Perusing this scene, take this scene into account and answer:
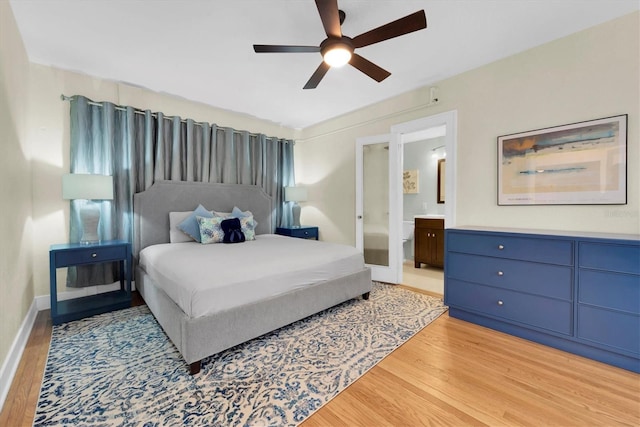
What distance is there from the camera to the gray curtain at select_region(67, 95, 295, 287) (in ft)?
9.64

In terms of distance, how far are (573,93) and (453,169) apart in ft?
3.79

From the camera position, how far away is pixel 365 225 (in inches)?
164

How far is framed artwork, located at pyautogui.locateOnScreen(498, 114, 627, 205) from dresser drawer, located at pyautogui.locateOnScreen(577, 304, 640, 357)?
0.92 m

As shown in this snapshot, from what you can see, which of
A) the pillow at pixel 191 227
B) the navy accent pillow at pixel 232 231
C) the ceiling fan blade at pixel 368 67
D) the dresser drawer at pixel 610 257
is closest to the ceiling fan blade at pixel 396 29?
the ceiling fan blade at pixel 368 67

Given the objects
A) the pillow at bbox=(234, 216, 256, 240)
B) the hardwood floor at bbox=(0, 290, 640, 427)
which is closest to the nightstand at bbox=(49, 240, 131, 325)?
the hardwood floor at bbox=(0, 290, 640, 427)

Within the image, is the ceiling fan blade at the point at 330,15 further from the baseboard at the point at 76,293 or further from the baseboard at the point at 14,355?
the baseboard at the point at 76,293

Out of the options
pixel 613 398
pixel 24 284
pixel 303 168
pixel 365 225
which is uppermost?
pixel 303 168

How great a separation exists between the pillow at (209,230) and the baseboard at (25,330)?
1.19 m

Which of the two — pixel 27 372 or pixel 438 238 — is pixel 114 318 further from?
pixel 438 238

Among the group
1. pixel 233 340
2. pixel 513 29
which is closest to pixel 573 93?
pixel 513 29

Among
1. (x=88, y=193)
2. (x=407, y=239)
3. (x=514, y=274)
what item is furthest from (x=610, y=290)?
(x=88, y=193)

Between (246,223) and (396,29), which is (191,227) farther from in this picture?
(396,29)

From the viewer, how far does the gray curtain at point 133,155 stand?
2.94 meters

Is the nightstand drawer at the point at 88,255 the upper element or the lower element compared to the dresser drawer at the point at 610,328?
upper
